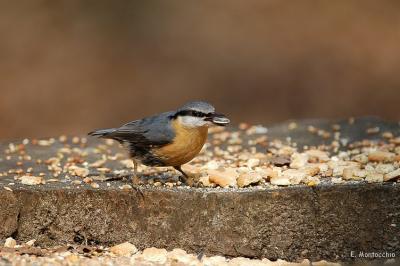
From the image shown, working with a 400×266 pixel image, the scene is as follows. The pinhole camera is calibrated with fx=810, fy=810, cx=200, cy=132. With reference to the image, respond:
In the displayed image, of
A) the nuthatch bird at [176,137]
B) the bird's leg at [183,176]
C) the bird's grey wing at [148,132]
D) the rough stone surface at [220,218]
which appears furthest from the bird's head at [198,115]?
the rough stone surface at [220,218]

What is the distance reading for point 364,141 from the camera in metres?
6.11

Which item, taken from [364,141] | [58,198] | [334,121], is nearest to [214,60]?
[334,121]

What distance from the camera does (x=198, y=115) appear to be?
16.2 feet

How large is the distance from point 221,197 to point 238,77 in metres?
6.78

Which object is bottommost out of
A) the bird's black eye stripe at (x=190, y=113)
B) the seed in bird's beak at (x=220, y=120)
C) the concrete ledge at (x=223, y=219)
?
the concrete ledge at (x=223, y=219)

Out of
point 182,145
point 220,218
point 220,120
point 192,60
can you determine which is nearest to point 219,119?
point 220,120

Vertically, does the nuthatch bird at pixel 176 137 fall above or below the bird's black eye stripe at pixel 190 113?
below

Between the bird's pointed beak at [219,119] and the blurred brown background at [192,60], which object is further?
the blurred brown background at [192,60]

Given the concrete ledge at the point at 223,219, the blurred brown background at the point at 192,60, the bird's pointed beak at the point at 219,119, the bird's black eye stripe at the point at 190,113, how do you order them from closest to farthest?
the concrete ledge at the point at 223,219 → the bird's pointed beak at the point at 219,119 → the bird's black eye stripe at the point at 190,113 → the blurred brown background at the point at 192,60

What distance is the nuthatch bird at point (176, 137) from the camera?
493 centimetres

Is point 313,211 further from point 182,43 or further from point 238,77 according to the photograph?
point 182,43

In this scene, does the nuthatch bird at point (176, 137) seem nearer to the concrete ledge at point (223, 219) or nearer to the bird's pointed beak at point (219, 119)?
the bird's pointed beak at point (219, 119)

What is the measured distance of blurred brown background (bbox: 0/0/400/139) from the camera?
10.5 m

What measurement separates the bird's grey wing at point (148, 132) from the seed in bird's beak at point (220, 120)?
0.28 m
